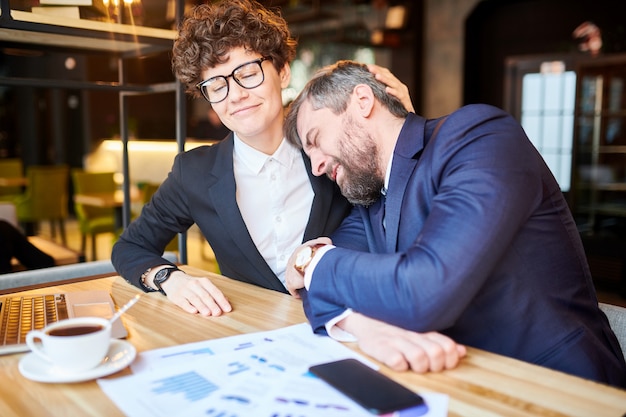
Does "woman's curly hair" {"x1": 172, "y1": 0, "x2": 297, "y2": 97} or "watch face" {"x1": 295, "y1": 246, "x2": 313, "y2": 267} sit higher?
"woman's curly hair" {"x1": 172, "y1": 0, "x2": 297, "y2": 97}

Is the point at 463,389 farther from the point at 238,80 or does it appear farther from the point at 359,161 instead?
the point at 238,80

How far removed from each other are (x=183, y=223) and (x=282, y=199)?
1.19 ft

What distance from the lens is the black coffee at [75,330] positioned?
969 mm

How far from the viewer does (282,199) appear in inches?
70.3

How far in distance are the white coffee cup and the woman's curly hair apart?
2.88 ft

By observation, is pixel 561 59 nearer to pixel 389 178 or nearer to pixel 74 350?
pixel 389 178

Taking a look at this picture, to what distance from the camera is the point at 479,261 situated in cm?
100

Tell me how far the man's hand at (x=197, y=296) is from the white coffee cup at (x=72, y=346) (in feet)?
1.18

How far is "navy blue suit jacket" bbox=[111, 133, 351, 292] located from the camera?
5.50 ft

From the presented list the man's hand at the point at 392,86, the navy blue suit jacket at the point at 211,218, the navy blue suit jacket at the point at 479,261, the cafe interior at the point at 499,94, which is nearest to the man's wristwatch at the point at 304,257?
the navy blue suit jacket at the point at 479,261

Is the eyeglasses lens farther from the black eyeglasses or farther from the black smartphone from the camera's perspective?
the black smartphone

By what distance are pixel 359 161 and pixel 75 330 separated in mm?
811

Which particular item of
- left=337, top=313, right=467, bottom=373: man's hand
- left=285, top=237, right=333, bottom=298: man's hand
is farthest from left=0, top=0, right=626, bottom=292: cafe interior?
left=337, top=313, right=467, bottom=373: man's hand

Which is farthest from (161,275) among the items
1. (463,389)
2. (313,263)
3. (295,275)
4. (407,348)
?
(463,389)
